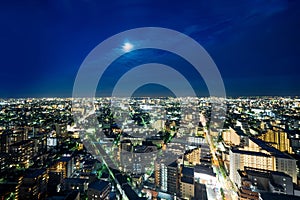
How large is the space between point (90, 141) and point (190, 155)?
9.42ft

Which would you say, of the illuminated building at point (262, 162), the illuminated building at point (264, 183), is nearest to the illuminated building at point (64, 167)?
the illuminated building at point (264, 183)

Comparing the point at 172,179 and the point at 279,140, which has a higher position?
the point at 279,140

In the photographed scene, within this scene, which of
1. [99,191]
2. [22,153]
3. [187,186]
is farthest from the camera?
[22,153]

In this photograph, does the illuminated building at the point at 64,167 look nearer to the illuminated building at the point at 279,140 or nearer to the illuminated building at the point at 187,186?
the illuminated building at the point at 187,186

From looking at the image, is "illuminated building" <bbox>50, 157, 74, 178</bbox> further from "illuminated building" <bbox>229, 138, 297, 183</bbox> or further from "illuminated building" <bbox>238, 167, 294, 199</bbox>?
"illuminated building" <bbox>229, 138, 297, 183</bbox>

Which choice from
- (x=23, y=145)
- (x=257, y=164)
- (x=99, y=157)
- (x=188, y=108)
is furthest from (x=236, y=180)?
(x=23, y=145)

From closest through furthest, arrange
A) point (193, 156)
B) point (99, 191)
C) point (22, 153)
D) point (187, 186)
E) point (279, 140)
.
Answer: point (99, 191), point (187, 186), point (193, 156), point (22, 153), point (279, 140)

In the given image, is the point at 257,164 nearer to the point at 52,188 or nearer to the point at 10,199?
the point at 52,188

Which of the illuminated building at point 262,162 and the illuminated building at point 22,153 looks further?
the illuminated building at point 22,153

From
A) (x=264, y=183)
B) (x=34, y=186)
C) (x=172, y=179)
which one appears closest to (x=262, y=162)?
(x=264, y=183)

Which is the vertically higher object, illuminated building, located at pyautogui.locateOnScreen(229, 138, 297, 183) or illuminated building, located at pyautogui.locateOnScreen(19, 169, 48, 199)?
illuminated building, located at pyautogui.locateOnScreen(229, 138, 297, 183)

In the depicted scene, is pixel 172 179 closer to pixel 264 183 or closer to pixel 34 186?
pixel 264 183

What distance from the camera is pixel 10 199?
95.3 inches

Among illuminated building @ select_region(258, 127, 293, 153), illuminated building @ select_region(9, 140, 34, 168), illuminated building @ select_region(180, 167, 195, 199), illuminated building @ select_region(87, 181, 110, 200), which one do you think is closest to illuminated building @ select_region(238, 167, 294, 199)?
illuminated building @ select_region(180, 167, 195, 199)
